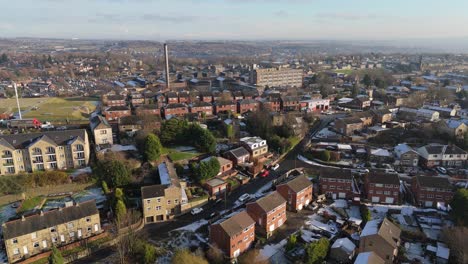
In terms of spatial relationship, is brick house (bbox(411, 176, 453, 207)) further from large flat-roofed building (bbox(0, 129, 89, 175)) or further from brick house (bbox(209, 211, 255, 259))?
large flat-roofed building (bbox(0, 129, 89, 175))

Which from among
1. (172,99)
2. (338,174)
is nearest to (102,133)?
(172,99)

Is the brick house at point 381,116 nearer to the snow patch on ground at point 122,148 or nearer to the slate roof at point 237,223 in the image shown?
the slate roof at point 237,223

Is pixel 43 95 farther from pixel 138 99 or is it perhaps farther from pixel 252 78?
pixel 252 78

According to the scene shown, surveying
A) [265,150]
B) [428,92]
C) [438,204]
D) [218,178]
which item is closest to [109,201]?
[218,178]

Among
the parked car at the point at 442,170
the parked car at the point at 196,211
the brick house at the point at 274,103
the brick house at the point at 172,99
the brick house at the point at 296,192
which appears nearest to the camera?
the parked car at the point at 196,211

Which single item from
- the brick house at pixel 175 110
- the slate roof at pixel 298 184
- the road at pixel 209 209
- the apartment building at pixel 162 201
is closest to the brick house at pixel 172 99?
the brick house at pixel 175 110
